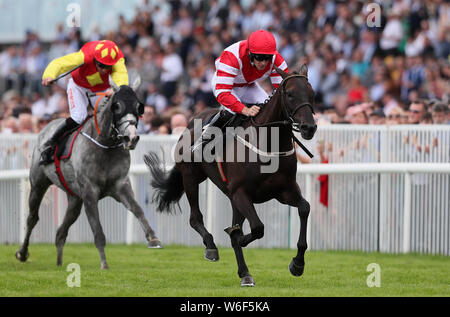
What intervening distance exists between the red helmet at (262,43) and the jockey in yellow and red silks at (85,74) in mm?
1934

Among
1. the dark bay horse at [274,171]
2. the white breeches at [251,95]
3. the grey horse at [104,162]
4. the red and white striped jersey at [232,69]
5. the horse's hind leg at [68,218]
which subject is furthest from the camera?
the horse's hind leg at [68,218]

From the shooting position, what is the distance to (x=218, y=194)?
10891 mm

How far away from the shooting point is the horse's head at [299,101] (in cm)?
656

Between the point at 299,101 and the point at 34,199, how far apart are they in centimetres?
416

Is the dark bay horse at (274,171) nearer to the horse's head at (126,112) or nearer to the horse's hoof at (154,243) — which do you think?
the horse's hoof at (154,243)

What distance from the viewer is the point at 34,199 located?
9836mm

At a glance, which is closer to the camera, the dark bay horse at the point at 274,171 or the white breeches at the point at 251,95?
the dark bay horse at the point at 274,171

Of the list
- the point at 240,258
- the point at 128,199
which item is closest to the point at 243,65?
the point at 240,258

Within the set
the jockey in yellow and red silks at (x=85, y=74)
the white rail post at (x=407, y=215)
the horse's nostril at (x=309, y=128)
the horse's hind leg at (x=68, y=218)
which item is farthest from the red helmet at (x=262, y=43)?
the white rail post at (x=407, y=215)

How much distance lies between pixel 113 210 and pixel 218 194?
1508 mm

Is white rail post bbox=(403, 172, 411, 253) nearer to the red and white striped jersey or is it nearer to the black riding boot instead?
the red and white striped jersey

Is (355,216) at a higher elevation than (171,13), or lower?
lower

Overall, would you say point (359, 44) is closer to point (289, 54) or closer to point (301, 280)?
point (289, 54)
